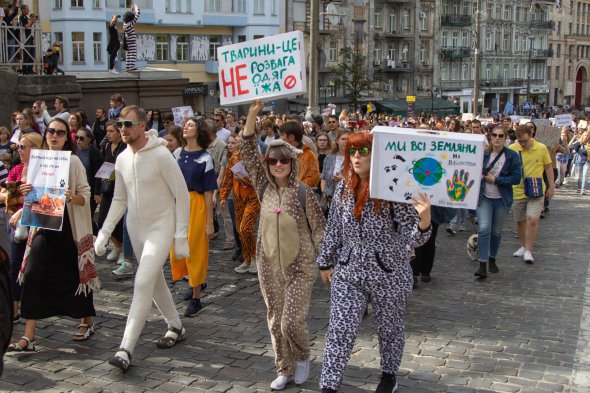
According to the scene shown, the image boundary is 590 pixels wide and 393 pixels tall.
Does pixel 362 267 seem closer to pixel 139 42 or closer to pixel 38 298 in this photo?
pixel 38 298

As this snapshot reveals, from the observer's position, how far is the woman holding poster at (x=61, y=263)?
6324 mm

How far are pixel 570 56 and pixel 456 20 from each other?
2505cm

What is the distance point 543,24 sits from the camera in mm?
→ 79625

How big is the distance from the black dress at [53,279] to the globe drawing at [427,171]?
305cm

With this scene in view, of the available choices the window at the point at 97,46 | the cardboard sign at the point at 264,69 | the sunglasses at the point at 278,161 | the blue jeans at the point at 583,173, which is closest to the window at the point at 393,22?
the window at the point at 97,46

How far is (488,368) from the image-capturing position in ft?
20.3

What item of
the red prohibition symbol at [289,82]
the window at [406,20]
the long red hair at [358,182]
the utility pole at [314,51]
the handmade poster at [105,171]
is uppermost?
the window at [406,20]

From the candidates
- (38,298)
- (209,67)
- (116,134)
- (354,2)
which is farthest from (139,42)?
(38,298)

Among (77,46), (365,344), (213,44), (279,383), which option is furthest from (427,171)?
(213,44)

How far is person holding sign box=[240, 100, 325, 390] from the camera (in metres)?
5.59

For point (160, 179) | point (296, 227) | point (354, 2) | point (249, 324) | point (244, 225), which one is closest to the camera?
point (296, 227)

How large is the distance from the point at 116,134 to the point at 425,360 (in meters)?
4.71

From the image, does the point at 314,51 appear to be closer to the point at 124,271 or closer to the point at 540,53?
the point at 124,271

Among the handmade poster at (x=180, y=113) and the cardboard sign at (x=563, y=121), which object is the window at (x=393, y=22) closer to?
the cardboard sign at (x=563, y=121)
